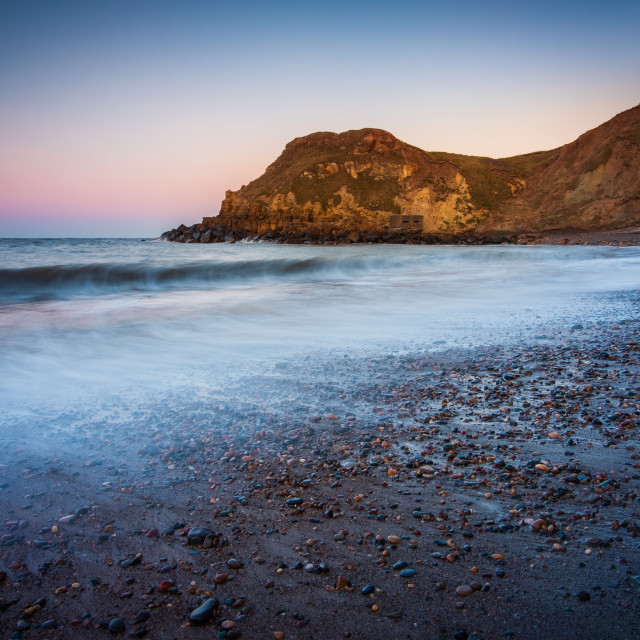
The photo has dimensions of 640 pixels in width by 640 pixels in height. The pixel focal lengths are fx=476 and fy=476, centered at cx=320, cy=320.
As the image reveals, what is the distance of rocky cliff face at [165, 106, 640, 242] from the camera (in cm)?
4625

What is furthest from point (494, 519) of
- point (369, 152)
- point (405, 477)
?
point (369, 152)

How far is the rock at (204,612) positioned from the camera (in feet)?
4.65

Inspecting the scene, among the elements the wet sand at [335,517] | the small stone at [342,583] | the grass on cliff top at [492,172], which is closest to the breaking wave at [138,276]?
the wet sand at [335,517]

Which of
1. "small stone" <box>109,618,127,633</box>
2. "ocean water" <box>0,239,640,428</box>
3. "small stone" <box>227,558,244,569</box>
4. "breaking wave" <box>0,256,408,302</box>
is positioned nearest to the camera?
"small stone" <box>109,618,127,633</box>

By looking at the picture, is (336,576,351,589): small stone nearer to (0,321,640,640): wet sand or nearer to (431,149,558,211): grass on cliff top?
(0,321,640,640): wet sand

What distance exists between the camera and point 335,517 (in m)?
1.93

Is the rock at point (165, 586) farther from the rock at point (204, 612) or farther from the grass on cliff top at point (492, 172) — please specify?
the grass on cliff top at point (492, 172)

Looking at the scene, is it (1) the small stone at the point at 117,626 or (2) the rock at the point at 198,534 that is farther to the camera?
(2) the rock at the point at 198,534

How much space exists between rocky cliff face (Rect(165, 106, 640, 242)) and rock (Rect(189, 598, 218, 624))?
124ft

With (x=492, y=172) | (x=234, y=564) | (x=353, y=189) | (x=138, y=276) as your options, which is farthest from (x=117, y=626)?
(x=492, y=172)

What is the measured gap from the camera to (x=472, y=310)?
7426 mm

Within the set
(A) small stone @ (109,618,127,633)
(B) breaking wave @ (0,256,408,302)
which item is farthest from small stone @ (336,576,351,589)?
(B) breaking wave @ (0,256,408,302)

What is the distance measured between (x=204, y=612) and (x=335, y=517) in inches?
25.5

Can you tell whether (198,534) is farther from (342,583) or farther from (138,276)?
(138,276)
